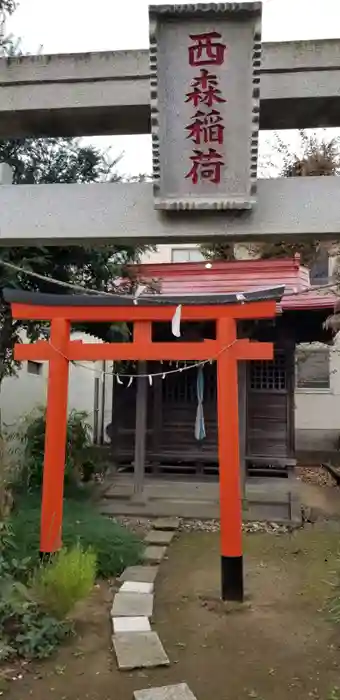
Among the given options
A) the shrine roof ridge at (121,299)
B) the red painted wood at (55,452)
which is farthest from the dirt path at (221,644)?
the shrine roof ridge at (121,299)

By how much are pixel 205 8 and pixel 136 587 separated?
5376 mm

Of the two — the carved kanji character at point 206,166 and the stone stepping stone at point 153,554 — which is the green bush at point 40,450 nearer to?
the stone stepping stone at point 153,554

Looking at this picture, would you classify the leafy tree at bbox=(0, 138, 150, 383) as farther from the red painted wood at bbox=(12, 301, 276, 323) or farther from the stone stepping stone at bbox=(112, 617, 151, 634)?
the stone stepping stone at bbox=(112, 617, 151, 634)

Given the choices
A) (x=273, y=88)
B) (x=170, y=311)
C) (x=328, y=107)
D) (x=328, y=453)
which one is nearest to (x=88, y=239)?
(x=273, y=88)

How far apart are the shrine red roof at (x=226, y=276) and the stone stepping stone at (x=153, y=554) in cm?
530

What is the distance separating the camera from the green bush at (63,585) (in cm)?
512

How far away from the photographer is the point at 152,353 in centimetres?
686

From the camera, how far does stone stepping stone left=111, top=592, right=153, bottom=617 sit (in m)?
5.71

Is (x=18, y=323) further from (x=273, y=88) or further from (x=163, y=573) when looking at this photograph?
(x=273, y=88)

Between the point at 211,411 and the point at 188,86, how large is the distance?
8624 mm

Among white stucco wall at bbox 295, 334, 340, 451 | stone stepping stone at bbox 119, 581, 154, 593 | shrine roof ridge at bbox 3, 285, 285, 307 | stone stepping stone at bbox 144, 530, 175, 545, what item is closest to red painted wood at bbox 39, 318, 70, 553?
shrine roof ridge at bbox 3, 285, 285, 307

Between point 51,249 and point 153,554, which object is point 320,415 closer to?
point 153,554

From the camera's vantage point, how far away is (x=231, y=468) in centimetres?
622

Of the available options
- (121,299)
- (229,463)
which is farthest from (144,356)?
(229,463)
